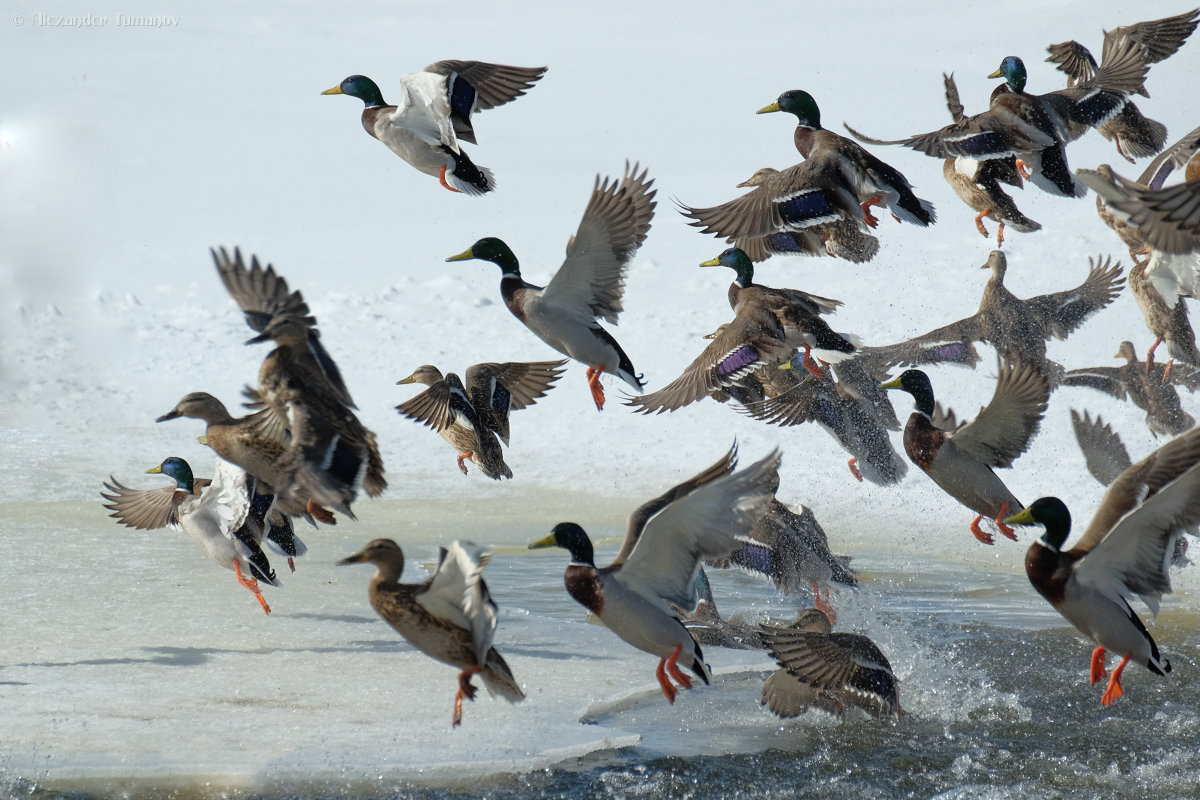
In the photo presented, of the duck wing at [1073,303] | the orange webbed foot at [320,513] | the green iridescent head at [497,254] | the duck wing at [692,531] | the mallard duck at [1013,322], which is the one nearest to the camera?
the duck wing at [692,531]

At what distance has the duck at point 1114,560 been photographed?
3783 mm

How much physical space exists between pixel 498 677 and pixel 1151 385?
493 cm

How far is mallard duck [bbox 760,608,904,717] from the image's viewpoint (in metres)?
4.61

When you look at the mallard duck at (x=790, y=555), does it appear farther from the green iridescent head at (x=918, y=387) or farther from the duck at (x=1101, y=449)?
the duck at (x=1101, y=449)

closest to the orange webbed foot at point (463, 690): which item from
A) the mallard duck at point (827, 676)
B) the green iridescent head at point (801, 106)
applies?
the mallard duck at point (827, 676)

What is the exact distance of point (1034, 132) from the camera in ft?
18.7

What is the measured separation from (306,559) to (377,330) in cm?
499

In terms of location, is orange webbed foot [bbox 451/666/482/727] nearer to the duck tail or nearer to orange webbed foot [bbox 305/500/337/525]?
the duck tail

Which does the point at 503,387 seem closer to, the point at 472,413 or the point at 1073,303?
the point at 472,413

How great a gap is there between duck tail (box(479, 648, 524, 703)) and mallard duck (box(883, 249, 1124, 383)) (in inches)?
148

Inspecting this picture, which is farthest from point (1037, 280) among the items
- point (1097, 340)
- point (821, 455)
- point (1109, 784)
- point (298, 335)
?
point (298, 335)

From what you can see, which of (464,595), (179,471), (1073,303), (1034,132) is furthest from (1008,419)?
(179,471)

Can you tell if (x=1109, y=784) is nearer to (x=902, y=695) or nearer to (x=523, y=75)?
(x=902, y=695)

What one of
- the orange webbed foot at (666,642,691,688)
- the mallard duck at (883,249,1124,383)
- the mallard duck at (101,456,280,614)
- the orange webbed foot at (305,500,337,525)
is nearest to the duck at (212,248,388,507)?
the orange webbed foot at (305,500,337,525)
